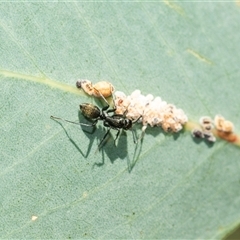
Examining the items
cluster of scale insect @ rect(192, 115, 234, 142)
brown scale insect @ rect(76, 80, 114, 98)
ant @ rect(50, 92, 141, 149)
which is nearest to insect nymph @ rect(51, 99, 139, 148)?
ant @ rect(50, 92, 141, 149)

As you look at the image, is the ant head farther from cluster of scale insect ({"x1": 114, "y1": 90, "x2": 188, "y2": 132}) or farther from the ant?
cluster of scale insect ({"x1": 114, "y1": 90, "x2": 188, "y2": 132})

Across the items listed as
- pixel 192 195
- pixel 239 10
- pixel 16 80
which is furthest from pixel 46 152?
pixel 239 10

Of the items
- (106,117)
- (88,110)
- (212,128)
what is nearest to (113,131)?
(106,117)

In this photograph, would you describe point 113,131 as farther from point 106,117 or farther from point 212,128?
point 212,128

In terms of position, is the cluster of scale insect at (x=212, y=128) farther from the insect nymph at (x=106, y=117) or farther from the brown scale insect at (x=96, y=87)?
the brown scale insect at (x=96, y=87)

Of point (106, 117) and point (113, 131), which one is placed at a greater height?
point (106, 117)

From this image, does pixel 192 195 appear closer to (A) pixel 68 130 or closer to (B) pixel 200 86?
(B) pixel 200 86
